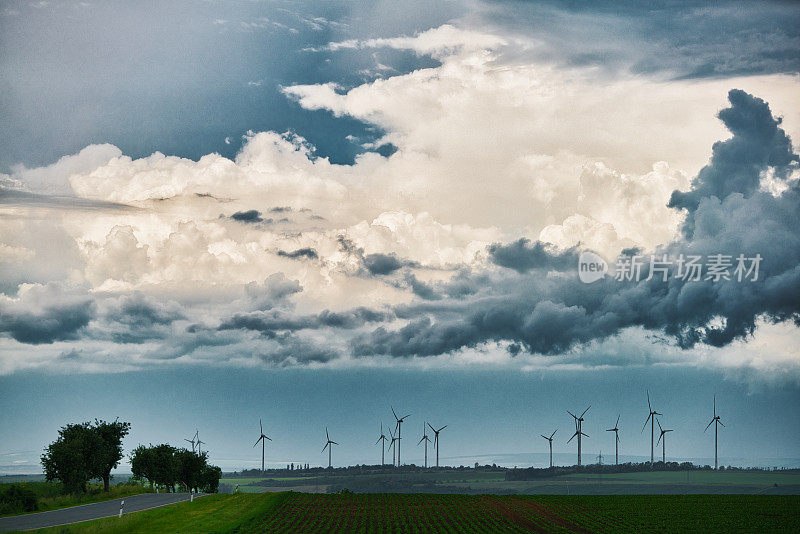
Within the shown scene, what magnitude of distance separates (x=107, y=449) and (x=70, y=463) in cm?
1154

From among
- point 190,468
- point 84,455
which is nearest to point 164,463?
point 190,468

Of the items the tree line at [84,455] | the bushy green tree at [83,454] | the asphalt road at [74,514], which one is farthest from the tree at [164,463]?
the asphalt road at [74,514]

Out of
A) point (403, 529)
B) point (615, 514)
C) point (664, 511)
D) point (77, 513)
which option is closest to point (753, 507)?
point (664, 511)

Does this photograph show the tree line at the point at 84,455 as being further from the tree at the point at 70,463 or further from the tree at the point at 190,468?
the tree at the point at 190,468

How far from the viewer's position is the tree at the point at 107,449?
426 ft

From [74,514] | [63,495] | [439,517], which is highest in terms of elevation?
[74,514]

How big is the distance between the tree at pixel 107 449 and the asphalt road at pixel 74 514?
17.7m

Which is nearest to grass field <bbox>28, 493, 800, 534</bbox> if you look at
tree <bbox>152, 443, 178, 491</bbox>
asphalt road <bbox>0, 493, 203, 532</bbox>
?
asphalt road <bbox>0, 493, 203, 532</bbox>

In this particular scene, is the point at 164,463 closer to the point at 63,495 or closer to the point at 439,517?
the point at 63,495

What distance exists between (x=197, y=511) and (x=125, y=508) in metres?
9.10

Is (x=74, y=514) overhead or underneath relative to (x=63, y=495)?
overhead

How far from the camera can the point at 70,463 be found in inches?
4811

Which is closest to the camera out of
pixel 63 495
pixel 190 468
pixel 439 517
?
pixel 439 517

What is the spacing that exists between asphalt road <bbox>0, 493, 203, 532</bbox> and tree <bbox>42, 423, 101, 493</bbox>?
1297 cm
